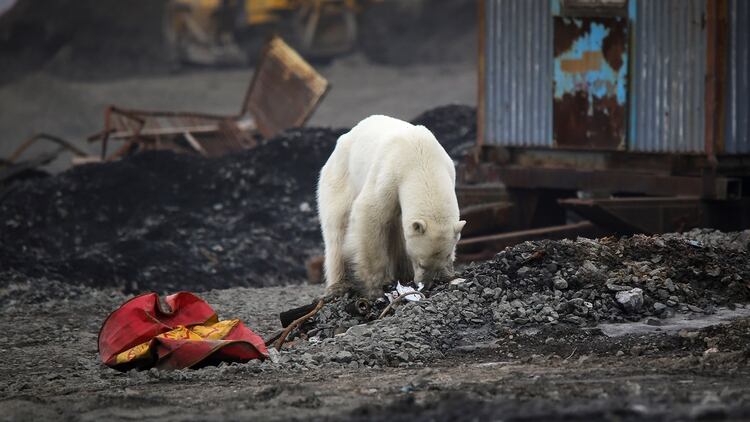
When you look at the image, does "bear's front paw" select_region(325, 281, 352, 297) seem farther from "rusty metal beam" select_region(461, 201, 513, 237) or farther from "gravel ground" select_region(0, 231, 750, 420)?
"rusty metal beam" select_region(461, 201, 513, 237)

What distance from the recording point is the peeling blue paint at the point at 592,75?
12.3 metres

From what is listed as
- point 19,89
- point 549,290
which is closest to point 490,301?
point 549,290

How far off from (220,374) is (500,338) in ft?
6.19

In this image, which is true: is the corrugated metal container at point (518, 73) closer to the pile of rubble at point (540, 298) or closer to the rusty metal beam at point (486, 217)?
the rusty metal beam at point (486, 217)

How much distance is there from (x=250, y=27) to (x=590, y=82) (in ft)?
53.1

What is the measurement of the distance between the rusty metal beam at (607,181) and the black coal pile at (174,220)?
262 cm

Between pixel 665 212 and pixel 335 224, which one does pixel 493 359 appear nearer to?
pixel 335 224

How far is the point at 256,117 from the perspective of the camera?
19.3 meters

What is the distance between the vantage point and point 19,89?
81.5 ft

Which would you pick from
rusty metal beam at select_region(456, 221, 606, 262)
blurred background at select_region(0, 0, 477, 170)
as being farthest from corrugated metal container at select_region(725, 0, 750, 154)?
blurred background at select_region(0, 0, 477, 170)

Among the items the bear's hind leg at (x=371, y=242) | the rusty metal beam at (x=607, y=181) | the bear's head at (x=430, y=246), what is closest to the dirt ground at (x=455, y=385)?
the bear's head at (x=430, y=246)

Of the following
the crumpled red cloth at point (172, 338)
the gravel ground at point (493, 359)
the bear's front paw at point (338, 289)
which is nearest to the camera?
the gravel ground at point (493, 359)

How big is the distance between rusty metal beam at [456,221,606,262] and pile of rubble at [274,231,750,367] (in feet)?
10.7

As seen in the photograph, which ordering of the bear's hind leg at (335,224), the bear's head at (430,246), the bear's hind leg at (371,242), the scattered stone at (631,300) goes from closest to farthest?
the scattered stone at (631,300)
the bear's head at (430,246)
the bear's hind leg at (371,242)
the bear's hind leg at (335,224)
